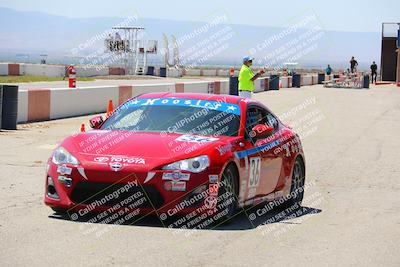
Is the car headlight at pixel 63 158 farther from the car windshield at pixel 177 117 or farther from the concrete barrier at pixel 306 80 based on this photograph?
the concrete barrier at pixel 306 80

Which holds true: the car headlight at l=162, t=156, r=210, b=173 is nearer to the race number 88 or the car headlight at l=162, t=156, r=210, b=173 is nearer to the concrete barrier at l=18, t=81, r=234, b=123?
the race number 88

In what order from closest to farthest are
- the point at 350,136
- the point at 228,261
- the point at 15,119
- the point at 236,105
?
the point at 228,261 → the point at 236,105 → the point at 15,119 → the point at 350,136

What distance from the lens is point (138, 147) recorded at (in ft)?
26.0

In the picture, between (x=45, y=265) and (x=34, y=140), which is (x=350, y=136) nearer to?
(x=34, y=140)

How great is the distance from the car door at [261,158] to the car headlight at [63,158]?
177 cm

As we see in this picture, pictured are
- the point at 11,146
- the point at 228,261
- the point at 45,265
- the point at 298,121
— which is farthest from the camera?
the point at 298,121

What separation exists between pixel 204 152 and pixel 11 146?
7.28 m

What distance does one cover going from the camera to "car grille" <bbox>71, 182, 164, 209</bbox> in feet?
24.9

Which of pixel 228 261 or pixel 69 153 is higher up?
pixel 69 153

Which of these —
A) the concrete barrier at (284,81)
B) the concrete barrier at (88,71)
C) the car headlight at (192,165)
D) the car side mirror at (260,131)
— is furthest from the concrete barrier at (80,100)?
the concrete barrier at (88,71)

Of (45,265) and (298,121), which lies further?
(298,121)

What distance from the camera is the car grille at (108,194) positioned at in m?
7.60

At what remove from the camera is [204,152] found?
7816 millimetres

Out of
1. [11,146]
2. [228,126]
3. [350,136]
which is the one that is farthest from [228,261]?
[350,136]
